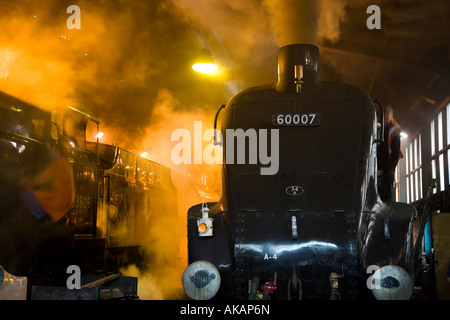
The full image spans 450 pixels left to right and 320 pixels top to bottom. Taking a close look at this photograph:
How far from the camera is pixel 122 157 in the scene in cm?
998

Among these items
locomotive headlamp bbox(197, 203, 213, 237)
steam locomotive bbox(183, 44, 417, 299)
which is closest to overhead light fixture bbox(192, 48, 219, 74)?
steam locomotive bbox(183, 44, 417, 299)

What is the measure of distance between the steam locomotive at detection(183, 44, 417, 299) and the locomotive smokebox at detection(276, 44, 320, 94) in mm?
14

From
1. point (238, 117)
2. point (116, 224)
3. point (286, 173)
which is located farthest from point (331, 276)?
point (116, 224)

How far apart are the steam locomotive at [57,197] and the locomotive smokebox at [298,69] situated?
11.0 ft

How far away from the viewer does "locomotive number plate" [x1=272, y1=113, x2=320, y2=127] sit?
480 centimetres

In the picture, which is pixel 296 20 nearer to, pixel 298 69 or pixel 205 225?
pixel 298 69

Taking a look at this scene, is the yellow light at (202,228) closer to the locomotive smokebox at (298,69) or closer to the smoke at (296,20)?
the locomotive smokebox at (298,69)

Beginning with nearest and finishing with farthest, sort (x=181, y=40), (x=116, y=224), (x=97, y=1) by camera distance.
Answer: (x=116, y=224) → (x=97, y=1) → (x=181, y=40)

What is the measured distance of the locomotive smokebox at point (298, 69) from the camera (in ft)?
16.6

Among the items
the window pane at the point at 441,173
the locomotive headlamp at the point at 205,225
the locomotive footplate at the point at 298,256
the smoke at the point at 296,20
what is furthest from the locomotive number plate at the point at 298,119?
the window pane at the point at 441,173

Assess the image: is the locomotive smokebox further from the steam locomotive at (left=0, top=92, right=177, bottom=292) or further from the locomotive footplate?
the steam locomotive at (left=0, top=92, right=177, bottom=292)

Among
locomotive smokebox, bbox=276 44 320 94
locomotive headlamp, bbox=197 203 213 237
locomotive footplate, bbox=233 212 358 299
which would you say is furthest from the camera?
locomotive smokebox, bbox=276 44 320 94
